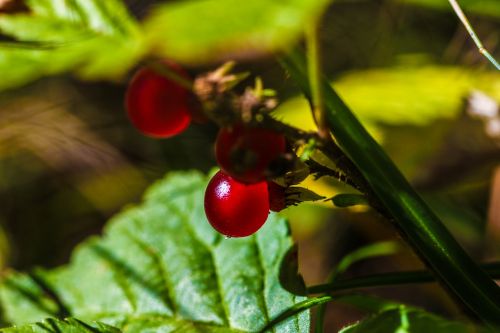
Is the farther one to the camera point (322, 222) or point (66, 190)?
point (66, 190)

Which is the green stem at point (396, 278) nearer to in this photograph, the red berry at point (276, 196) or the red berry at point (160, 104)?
the red berry at point (276, 196)

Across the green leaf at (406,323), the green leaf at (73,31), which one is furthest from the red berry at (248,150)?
the green leaf at (73,31)

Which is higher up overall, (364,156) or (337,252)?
(337,252)

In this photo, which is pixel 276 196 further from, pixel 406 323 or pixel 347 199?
pixel 406 323

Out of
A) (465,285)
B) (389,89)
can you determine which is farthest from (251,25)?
(389,89)

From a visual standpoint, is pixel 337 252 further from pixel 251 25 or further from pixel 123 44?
pixel 251 25
